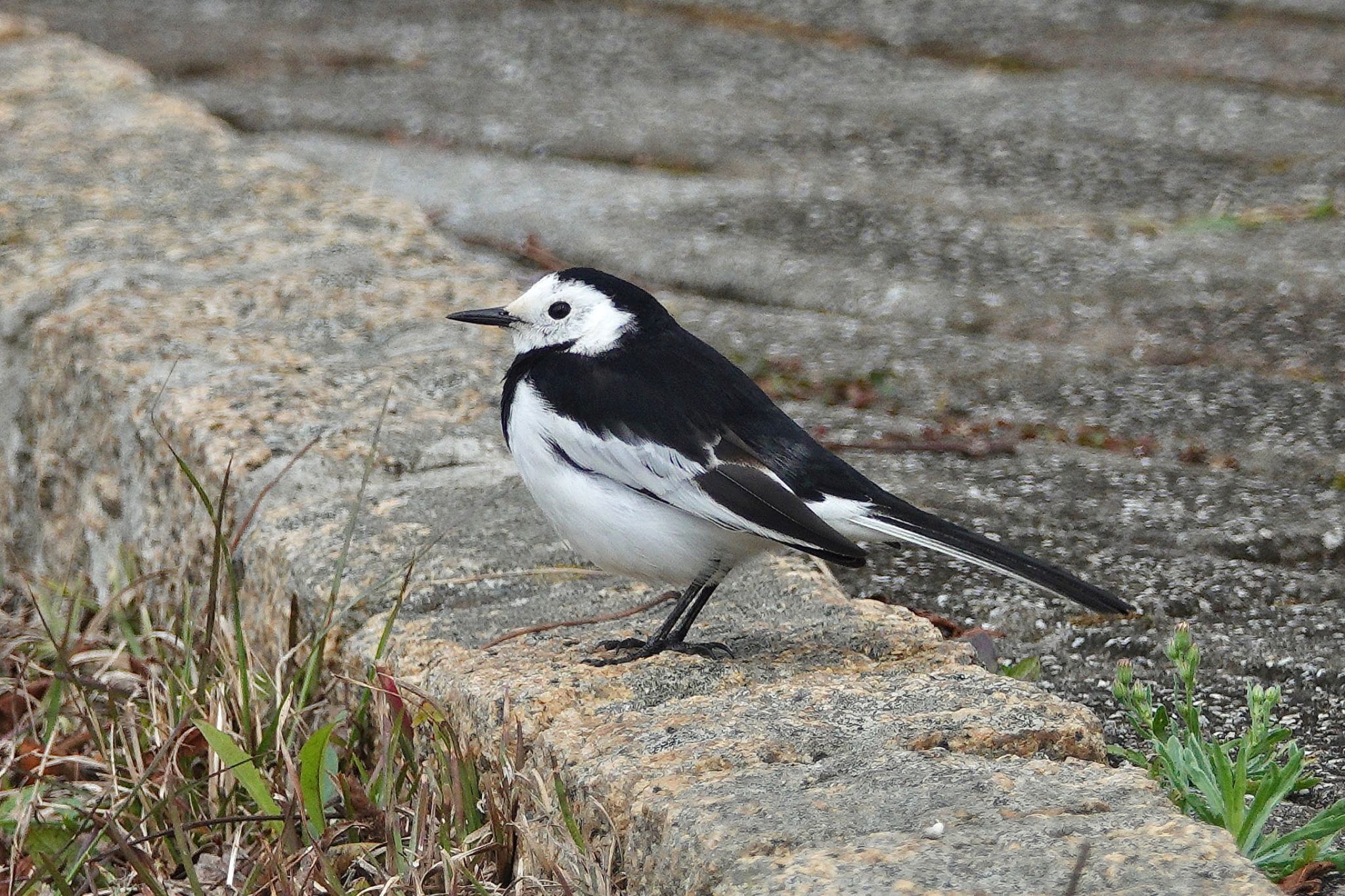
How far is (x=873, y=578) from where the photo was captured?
313cm

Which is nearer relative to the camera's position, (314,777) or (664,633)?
(314,777)

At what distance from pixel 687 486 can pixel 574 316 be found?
18.8 inches

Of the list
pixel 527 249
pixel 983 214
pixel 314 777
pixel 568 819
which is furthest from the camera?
pixel 983 214

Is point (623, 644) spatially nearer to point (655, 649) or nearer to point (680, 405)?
point (655, 649)

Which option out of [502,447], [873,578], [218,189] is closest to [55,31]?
[218,189]

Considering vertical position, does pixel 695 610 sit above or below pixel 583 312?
below

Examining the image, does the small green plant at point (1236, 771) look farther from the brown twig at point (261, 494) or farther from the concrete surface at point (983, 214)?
the brown twig at point (261, 494)

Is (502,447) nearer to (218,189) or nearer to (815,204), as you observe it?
(218,189)

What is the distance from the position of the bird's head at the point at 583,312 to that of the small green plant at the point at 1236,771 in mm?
1004

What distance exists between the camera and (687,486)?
259 centimetres

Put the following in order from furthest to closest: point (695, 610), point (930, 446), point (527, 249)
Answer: point (527, 249) → point (930, 446) → point (695, 610)

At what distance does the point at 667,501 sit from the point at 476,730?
458 mm

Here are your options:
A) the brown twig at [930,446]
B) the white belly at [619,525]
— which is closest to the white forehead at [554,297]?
the white belly at [619,525]

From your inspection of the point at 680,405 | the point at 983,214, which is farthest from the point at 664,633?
the point at 983,214
